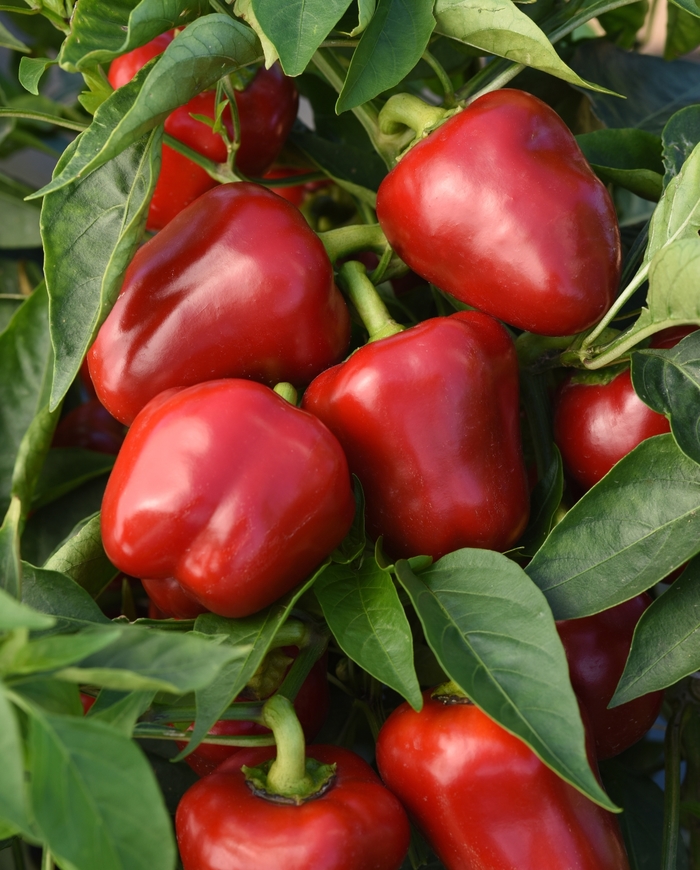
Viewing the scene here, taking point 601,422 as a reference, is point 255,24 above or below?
above

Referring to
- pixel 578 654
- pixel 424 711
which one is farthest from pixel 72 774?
pixel 578 654

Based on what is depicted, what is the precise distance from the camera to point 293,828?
1.67ft

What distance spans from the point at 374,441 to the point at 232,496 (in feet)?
0.33

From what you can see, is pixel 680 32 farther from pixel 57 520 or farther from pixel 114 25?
pixel 57 520

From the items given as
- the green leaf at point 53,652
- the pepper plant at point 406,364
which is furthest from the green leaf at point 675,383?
the green leaf at point 53,652

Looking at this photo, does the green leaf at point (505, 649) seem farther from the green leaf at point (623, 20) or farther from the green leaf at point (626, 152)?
the green leaf at point (623, 20)

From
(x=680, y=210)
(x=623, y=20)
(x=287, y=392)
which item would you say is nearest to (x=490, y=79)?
(x=680, y=210)

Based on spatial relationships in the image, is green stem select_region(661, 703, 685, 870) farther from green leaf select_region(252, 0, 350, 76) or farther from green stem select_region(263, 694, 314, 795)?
green leaf select_region(252, 0, 350, 76)

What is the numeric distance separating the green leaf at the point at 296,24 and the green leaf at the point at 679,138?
0.93ft

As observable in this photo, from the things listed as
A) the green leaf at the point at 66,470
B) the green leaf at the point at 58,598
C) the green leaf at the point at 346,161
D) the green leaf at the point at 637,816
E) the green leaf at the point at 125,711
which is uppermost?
the green leaf at the point at 346,161

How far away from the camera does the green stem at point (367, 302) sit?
2.05ft

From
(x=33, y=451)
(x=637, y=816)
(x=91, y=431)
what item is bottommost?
(x=637, y=816)

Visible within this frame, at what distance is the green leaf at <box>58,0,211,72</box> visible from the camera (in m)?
0.51

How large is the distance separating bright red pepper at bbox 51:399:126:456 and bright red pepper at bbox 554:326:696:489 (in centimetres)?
50
